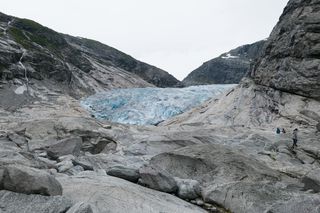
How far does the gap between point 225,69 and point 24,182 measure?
151m

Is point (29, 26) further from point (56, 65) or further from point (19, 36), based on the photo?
point (56, 65)

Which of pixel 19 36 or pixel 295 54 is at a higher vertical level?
pixel 295 54

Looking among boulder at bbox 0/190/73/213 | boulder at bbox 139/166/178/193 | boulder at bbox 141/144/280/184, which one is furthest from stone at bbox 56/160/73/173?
boulder at bbox 0/190/73/213

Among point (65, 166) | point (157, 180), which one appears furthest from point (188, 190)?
point (65, 166)

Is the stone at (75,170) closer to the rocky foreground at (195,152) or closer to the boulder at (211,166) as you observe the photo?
the rocky foreground at (195,152)

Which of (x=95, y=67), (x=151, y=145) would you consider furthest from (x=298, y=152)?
(x=95, y=67)

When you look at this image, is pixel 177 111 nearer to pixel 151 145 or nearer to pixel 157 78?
pixel 151 145

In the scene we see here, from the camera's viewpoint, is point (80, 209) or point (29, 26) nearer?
point (80, 209)

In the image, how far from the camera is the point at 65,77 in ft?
276

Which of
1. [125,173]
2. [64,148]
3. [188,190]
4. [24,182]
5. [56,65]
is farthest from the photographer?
[56,65]

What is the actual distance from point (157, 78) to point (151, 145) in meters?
90.4

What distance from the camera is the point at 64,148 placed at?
2630cm

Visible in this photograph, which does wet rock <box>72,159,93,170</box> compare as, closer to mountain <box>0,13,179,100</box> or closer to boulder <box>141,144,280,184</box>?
boulder <box>141,144,280,184</box>

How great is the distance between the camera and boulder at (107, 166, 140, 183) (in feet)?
63.7
